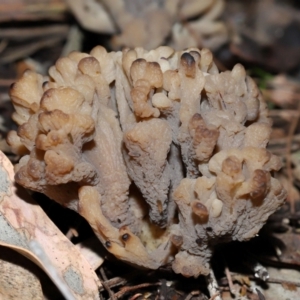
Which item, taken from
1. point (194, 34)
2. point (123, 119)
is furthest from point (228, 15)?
point (123, 119)

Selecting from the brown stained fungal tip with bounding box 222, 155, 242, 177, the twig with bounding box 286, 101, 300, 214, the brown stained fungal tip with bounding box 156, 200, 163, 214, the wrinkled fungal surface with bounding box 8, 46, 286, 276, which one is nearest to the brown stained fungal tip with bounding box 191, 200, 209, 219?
the wrinkled fungal surface with bounding box 8, 46, 286, 276

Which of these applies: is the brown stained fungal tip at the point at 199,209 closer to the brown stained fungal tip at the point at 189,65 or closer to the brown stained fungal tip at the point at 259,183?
the brown stained fungal tip at the point at 259,183

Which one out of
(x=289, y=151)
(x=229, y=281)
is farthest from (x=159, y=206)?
(x=289, y=151)

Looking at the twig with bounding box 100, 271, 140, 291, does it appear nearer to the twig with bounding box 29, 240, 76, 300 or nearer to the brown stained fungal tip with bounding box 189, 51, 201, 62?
the twig with bounding box 29, 240, 76, 300

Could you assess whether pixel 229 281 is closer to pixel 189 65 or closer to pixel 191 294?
pixel 191 294

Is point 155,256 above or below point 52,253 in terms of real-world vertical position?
below

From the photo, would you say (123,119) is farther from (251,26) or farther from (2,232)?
(251,26)
